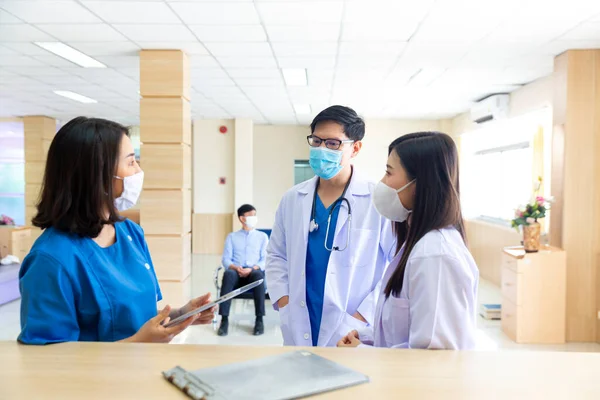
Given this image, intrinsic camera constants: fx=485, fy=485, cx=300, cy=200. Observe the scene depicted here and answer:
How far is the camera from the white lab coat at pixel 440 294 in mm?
1390

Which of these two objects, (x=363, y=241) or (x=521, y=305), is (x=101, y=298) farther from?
(x=521, y=305)

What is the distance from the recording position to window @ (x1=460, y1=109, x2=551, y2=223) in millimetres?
6820

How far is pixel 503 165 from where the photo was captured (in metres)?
8.81

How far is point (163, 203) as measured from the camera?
17.6 feet

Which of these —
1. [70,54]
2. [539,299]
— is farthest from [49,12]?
[539,299]

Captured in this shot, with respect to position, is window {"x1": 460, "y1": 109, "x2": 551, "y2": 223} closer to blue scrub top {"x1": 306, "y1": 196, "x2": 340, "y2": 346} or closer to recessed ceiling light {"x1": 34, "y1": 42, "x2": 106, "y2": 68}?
blue scrub top {"x1": 306, "y1": 196, "x2": 340, "y2": 346}

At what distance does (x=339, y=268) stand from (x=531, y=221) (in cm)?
379

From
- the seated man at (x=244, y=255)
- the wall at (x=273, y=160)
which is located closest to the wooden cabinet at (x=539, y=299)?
the seated man at (x=244, y=255)

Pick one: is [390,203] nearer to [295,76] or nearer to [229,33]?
[229,33]

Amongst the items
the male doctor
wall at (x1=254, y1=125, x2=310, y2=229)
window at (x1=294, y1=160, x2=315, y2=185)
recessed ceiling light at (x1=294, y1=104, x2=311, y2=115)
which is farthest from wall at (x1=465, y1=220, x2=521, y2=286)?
the male doctor

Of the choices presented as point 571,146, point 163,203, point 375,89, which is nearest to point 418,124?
point 375,89

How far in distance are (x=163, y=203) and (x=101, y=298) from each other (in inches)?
156

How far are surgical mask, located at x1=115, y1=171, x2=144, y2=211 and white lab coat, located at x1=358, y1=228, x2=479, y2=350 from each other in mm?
1018

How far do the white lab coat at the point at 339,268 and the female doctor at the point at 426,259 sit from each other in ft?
0.90
